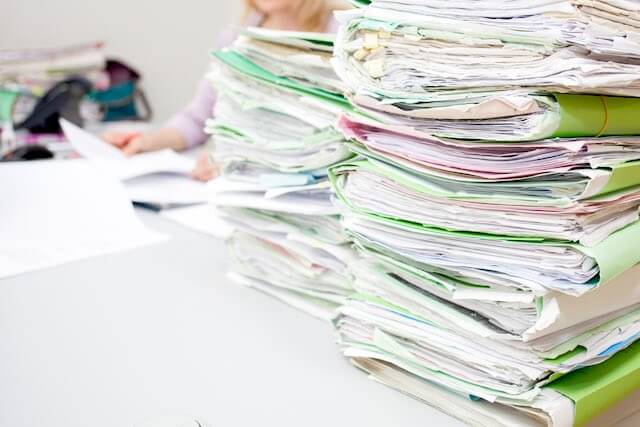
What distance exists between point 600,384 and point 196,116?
1.25m

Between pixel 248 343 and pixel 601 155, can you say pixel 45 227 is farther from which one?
pixel 601 155

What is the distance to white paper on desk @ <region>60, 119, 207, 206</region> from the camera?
1234 millimetres

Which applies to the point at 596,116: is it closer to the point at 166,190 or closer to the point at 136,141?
the point at 166,190

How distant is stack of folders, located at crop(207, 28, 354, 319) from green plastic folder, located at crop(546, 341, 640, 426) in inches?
9.7

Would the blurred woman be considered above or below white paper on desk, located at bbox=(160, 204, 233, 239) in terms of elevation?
above

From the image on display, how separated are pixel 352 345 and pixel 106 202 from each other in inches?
23.4

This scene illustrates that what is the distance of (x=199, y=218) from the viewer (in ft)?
3.86

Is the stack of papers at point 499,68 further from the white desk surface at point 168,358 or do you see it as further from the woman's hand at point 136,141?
the woman's hand at point 136,141

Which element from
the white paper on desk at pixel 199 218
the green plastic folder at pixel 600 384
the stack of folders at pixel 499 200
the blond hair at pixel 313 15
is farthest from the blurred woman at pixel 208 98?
the green plastic folder at pixel 600 384

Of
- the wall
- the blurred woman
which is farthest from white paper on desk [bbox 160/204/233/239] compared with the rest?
the wall

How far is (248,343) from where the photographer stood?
766 millimetres

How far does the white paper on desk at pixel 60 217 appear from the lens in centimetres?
100

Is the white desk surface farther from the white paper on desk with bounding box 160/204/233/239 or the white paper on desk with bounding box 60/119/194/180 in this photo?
the white paper on desk with bounding box 60/119/194/180

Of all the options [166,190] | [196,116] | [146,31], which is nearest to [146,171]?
[166,190]
